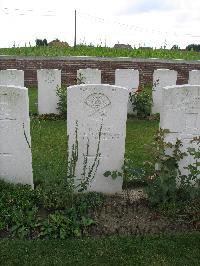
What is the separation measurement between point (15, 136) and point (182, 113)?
2.11 m

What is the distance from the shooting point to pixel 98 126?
5.19m

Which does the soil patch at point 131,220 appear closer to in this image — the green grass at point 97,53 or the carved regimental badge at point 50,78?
the carved regimental badge at point 50,78

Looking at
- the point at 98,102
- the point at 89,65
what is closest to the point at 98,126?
the point at 98,102

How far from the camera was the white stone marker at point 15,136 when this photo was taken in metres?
5.05

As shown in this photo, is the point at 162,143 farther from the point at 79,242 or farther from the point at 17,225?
the point at 17,225

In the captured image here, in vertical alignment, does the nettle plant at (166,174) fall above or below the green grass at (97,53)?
below

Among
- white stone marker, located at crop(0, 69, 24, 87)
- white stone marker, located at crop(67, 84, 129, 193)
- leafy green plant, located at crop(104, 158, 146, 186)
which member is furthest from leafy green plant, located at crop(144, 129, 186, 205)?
white stone marker, located at crop(0, 69, 24, 87)

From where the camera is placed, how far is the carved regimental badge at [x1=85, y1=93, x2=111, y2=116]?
5098mm

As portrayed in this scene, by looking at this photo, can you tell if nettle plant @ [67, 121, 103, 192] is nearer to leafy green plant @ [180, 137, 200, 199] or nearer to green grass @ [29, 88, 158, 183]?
green grass @ [29, 88, 158, 183]

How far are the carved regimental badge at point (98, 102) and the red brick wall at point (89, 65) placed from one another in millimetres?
10994

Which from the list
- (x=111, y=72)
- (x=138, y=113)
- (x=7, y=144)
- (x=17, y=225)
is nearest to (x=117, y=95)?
(x=7, y=144)

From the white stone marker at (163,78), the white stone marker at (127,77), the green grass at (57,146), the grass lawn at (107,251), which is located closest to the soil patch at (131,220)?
the grass lawn at (107,251)

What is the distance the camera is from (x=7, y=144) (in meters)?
5.31

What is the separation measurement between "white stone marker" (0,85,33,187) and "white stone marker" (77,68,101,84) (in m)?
5.21
